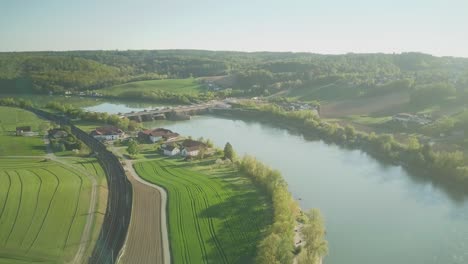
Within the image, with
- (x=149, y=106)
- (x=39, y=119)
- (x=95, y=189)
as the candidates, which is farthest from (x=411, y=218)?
(x=149, y=106)

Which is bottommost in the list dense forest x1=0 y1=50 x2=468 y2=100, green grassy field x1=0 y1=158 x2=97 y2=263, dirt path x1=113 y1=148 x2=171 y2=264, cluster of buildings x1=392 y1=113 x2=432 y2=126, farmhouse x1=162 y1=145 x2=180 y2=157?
dirt path x1=113 y1=148 x2=171 y2=264

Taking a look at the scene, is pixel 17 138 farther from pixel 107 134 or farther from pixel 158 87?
pixel 158 87

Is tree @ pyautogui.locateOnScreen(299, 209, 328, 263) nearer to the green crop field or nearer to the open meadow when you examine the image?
the green crop field

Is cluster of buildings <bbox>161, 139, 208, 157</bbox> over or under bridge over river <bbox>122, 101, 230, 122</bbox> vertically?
over

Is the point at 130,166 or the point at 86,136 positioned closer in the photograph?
the point at 130,166

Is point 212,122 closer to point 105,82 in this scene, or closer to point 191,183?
point 191,183

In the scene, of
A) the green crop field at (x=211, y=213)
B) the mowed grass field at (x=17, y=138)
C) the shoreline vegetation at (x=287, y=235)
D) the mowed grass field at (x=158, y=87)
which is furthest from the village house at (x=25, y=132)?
the mowed grass field at (x=158, y=87)

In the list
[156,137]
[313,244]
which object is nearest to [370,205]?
[313,244]

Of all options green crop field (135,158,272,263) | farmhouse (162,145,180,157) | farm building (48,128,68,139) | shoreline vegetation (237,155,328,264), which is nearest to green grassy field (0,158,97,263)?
green crop field (135,158,272,263)
